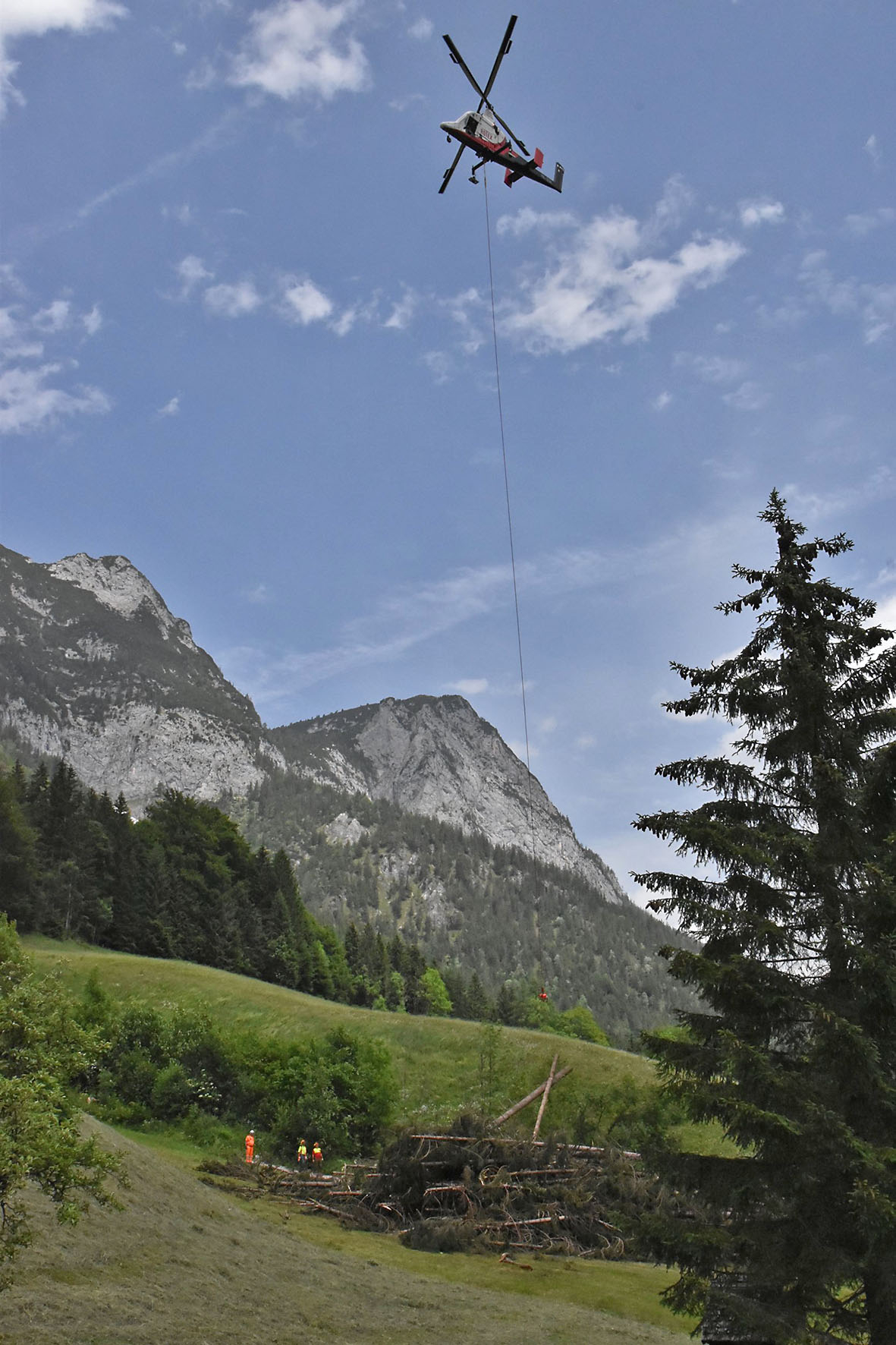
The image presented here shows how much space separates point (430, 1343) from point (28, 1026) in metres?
10.8

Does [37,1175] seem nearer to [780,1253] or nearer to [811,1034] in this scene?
[780,1253]

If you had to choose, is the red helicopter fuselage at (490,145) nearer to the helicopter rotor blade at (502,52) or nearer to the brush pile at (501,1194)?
the helicopter rotor blade at (502,52)

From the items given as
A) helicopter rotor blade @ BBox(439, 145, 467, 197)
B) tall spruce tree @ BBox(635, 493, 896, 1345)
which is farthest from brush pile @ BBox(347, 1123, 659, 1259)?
helicopter rotor blade @ BBox(439, 145, 467, 197)

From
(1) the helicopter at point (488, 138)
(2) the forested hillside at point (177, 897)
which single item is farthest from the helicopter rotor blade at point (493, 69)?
(2) the forested hillside at point (177, 897)

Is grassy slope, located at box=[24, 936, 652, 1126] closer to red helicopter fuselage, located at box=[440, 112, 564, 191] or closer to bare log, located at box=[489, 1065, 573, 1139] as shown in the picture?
bare log, located at box=[489, 1065, 573, 1139]

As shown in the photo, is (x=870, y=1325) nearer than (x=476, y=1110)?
Yes

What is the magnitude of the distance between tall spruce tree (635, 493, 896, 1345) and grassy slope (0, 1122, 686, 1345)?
810 centimetres

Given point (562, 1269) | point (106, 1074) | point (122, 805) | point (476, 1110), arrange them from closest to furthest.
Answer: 1. point (562, 1269)
2. point (476, 1110)
3. point (106, 1074)
4. point (122, 805)

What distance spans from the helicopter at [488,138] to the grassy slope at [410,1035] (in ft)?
120

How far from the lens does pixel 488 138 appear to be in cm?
2477

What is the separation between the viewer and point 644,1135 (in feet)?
125

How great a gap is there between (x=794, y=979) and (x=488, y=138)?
22.4 metres

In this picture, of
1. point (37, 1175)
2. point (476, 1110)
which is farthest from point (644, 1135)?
point (37, 1175)

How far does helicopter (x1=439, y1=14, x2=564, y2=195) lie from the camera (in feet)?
76.7
